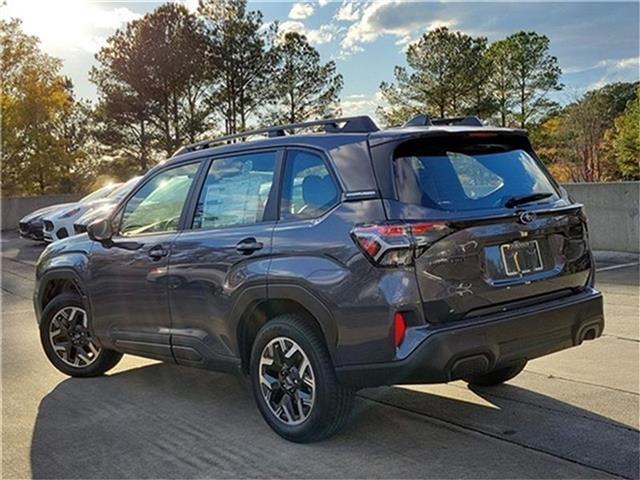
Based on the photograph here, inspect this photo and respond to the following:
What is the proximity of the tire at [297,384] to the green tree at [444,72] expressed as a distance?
37.9 m

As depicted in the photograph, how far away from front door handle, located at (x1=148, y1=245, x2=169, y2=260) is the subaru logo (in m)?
2.34

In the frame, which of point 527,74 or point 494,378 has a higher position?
point 527,74

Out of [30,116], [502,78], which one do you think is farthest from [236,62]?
[502,78]

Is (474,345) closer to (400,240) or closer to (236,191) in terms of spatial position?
(400,240)

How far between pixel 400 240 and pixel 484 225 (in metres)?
0.49

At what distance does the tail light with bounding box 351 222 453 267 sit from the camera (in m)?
3.32

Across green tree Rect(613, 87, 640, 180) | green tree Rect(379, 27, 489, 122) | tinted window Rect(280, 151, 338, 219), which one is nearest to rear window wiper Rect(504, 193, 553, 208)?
tinted window Rect(280, 151, 338, 219)

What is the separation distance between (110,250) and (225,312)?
4.65 feet

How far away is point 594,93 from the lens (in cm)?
4472

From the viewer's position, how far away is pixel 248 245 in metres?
3.98

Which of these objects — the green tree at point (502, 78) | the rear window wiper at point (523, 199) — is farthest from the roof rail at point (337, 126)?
the green tree at point (502, 78)

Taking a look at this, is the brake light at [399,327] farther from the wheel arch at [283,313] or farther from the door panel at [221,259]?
the door panel at [221,259]

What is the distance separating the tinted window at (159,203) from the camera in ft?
15.4

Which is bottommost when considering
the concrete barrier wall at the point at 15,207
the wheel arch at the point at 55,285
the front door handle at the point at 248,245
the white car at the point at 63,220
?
the wheel arch at the point at 55,285
